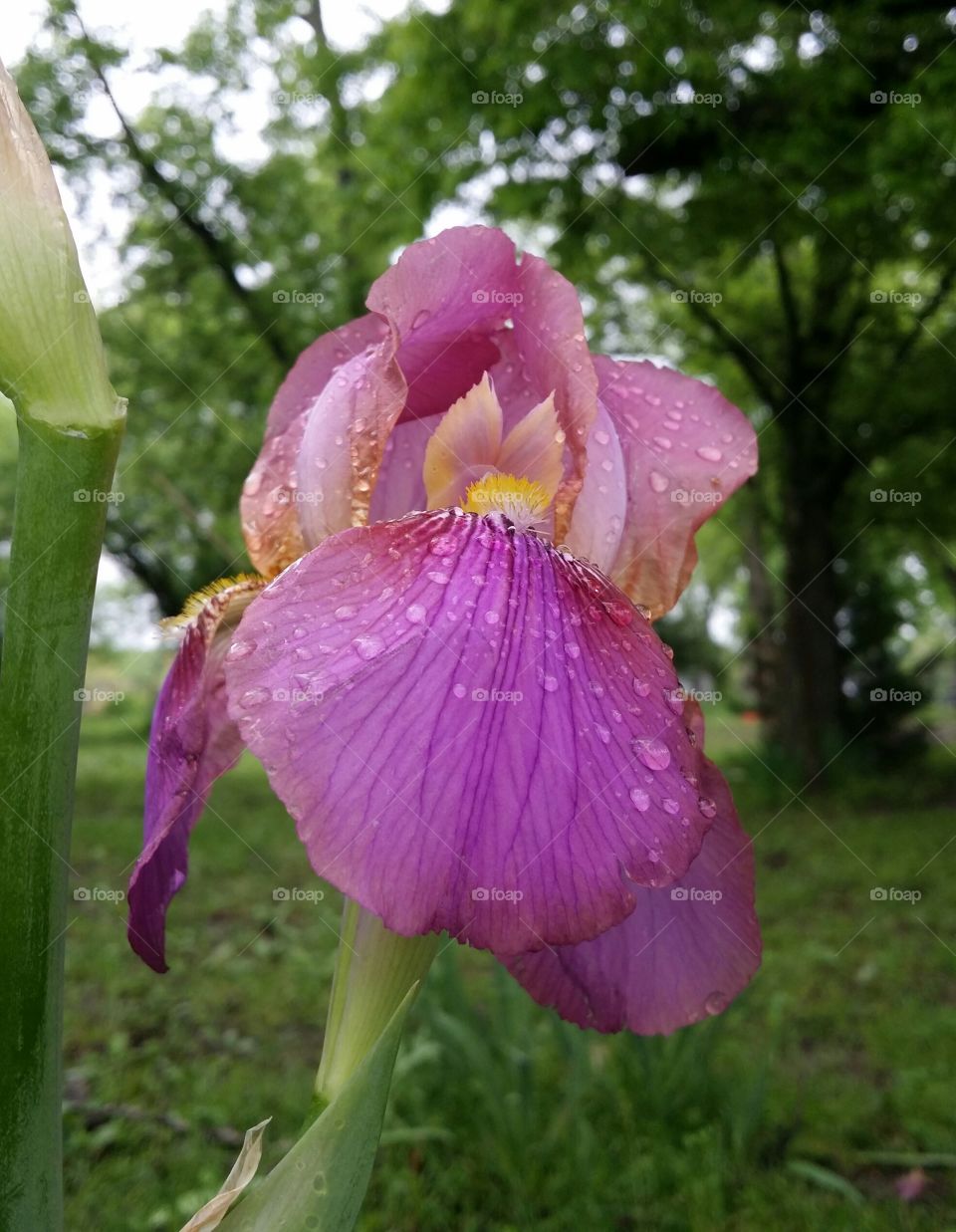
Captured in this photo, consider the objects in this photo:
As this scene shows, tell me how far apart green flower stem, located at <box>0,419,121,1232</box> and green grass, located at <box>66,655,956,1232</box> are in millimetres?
689

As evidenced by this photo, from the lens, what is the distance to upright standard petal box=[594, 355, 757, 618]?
A: 0.87m

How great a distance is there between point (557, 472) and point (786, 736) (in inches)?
367

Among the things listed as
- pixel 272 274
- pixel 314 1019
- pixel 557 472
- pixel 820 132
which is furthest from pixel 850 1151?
pixel 272 274

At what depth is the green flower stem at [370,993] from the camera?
65cm

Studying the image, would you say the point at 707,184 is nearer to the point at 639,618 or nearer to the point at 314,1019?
the point at 314,1019

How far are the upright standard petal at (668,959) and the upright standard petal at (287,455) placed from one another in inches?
16.7

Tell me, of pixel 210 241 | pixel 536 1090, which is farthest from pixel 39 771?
pixel 210 241

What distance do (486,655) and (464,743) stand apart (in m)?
0.06

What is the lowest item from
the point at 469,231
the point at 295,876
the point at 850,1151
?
the point at 295,876

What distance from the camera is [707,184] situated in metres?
5.76
